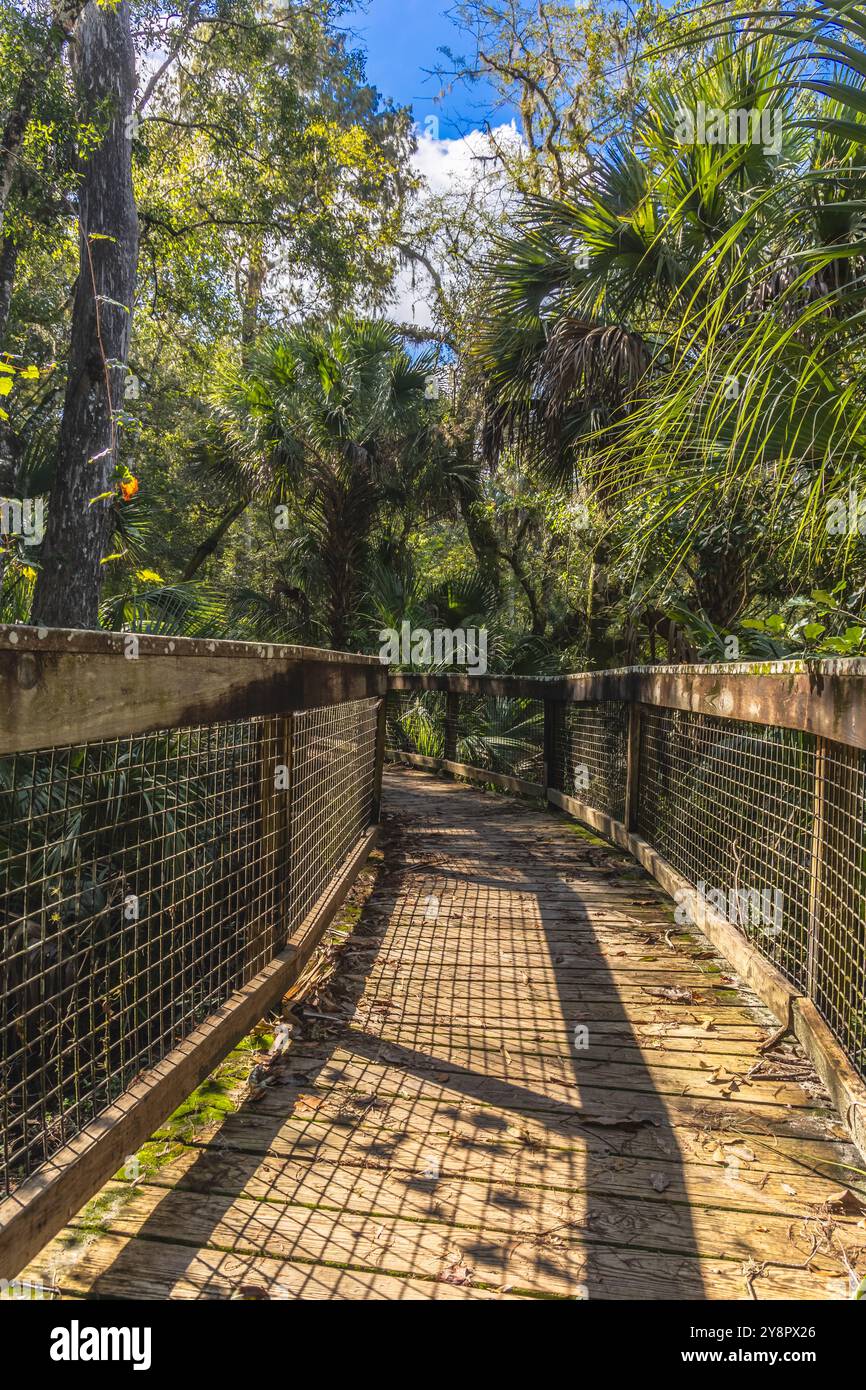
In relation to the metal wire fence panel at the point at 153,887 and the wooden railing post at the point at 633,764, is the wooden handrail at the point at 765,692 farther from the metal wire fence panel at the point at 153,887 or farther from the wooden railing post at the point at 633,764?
the metal wire fence panel at the point at 153,887

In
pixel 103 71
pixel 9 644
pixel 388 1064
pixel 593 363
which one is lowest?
pixel 388 1064

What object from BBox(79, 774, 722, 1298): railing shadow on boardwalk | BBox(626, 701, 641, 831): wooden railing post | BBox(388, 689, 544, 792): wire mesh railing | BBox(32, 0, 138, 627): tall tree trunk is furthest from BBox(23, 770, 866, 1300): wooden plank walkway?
BBox(388, 689, 544, 792): wire mesh railing

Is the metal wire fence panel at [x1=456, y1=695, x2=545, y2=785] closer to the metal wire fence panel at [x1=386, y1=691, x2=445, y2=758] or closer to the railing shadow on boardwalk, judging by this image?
the metal wire fence panel at [x1=386, y1=691, x2=445, y2=758]

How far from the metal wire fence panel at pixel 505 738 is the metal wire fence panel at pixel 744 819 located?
3.61 meters

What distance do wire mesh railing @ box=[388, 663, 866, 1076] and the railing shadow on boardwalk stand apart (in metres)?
0.64

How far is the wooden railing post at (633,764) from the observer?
506cm

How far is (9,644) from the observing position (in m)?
1.23

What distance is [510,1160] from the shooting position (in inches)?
78.5

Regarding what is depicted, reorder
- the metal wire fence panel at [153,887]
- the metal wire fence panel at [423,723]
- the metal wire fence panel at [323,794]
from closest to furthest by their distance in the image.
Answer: the metal wire fence panel at [153,887], the metal wire fence panel at [323,794], the metal wire fence panel at [423,723]

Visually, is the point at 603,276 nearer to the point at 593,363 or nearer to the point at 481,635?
the point at 593,363

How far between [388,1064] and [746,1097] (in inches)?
39.0

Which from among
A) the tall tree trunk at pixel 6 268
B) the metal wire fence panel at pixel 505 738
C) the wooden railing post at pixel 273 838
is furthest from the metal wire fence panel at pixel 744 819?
the tall tree trunk at pixel 6 268

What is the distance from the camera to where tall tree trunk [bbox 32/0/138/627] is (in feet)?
18.5
